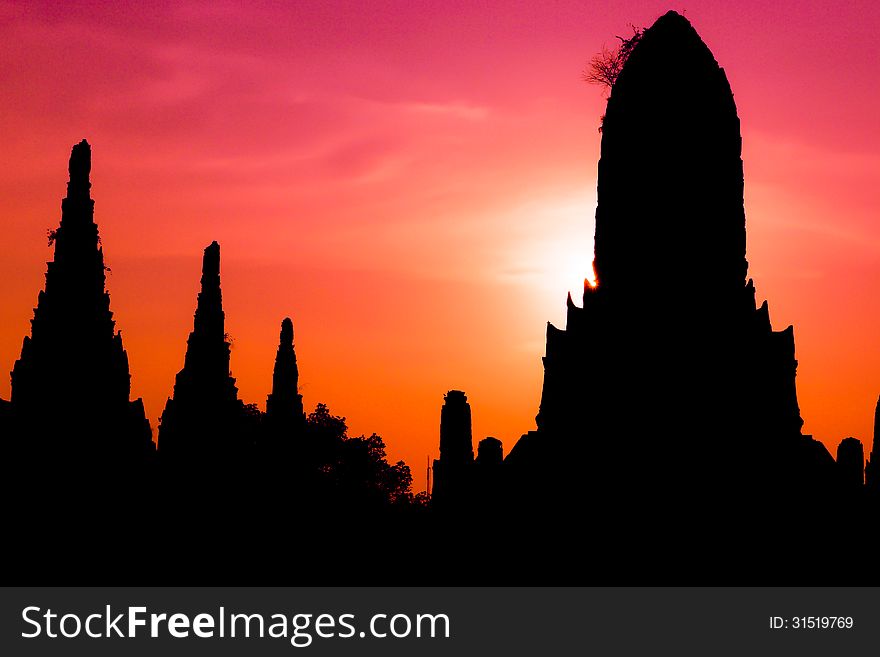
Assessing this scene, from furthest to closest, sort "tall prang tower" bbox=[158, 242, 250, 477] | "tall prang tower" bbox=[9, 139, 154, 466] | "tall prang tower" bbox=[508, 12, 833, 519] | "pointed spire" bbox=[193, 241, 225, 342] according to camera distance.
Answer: "pointed spire" bbox=[193, 241, 225, 342] < "tall prang tower" bbox=[158, 242, 250, 477] < "tall prang tower" bbox=[508, 12, 833, 519] < "tall prang tower" bbox=[9, 139, 154, 466]

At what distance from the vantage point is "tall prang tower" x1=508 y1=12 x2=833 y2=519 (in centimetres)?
2020

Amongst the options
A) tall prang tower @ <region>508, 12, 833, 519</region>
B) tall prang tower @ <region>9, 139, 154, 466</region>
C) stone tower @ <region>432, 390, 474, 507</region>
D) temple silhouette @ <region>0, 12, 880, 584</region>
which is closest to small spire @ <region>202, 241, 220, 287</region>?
stone tower @ <region>432, 390, 474, 507</region>

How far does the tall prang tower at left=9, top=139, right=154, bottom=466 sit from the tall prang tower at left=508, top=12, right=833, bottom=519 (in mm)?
6402

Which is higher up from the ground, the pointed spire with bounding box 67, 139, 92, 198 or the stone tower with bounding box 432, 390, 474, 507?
the pointed spire with bounding box 67, 139, 92, 198

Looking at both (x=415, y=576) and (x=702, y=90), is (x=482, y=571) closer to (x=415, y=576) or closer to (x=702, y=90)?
(x=415, y=576)

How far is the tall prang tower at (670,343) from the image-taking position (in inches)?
795

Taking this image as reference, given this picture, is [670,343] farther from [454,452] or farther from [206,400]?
[206,400]

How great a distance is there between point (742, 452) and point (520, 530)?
3.63m

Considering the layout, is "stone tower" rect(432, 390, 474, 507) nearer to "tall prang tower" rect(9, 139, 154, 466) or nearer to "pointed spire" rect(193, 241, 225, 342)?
"pointed spire" rect(193, 241, 225, 342)

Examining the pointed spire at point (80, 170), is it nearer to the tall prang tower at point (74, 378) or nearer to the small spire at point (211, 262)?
the tall prang tower at point (74, 378)

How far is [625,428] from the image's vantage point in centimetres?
2058

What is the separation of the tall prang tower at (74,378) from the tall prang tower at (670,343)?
6402 mm

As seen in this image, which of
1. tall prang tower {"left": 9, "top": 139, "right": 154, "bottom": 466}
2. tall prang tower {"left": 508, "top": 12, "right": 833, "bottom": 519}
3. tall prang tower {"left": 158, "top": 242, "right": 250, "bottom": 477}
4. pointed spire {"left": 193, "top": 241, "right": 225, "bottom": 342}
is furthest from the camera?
pointed spire {"left": 193, "top": 241, "right": 225, "bottom": 342}

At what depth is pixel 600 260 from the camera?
21.7 metres
